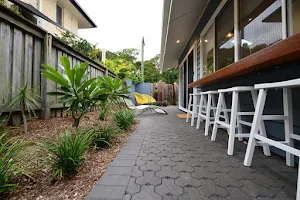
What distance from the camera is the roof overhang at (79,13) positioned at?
7.55 metres

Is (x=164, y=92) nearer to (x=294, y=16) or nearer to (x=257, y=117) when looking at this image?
(x=294, y=16)

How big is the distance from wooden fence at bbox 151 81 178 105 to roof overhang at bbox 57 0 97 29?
5959mm

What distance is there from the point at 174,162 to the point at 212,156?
1.50 feet

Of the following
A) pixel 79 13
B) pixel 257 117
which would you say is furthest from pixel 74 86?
pixel 79 13

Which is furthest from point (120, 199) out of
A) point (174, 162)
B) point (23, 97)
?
point (23, 97)

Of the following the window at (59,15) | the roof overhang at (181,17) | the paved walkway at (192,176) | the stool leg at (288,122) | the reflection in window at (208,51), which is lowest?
the paved walkway at (192,176)

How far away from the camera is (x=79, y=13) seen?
853cm

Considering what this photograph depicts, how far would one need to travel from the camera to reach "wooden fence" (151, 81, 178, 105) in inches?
444

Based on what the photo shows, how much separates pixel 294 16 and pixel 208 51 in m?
2.46

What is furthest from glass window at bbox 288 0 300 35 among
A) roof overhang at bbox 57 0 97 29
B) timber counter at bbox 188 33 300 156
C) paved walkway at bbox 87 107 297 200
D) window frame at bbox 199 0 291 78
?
roof overhang at bbox 57 0 97 29

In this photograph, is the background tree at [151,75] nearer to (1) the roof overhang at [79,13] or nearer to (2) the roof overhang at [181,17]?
(1) the roof overhang at [79,13]

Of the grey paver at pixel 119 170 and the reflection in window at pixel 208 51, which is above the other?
the reflection in window at pixel 208 51

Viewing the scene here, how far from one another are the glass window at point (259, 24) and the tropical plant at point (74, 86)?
2.14 meters

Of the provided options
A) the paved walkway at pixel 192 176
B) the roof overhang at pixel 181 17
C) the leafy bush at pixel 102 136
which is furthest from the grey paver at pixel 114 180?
the roof overhang at pixel 181 17
